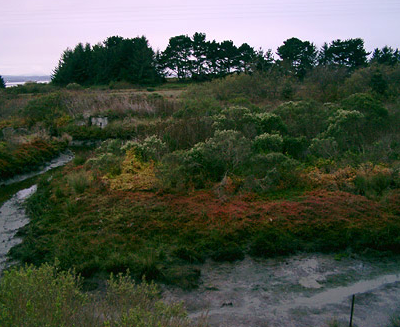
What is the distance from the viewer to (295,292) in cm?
548

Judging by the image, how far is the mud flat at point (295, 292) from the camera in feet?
15.8

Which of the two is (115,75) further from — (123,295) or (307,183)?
(123,295)

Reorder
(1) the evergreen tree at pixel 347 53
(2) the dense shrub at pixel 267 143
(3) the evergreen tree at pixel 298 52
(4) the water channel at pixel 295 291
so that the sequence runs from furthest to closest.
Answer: (3) the evergreen tree at pixel 298 52 → (1) the evergreen tree at pixel 347 53 → (2) the dense shrub at pixel 267 143 → (4) the water channel at pixel 295 291

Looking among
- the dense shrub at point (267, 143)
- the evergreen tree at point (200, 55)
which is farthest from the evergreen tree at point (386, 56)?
the dense shrub at point (267, 143)

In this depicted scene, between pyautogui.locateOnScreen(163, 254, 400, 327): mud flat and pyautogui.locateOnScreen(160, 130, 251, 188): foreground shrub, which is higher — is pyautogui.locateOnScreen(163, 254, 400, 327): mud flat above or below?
below

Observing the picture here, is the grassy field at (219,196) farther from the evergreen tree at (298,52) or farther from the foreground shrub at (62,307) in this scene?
the evergreen tree at (298,52)

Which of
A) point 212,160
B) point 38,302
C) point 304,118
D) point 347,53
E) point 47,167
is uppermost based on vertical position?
point 347,53

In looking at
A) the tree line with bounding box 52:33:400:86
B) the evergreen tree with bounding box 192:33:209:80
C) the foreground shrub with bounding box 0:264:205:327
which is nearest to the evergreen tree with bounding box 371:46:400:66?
the tree line with bounding box 52:33:400:86

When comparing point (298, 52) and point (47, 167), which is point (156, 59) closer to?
point (298, 52)

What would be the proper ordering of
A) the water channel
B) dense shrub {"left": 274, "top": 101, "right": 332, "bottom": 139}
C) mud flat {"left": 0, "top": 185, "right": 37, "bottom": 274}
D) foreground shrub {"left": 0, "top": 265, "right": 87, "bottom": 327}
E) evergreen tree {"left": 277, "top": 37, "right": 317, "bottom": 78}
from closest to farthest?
1. foreground shrub {"left": 0, "top": 265, "right": 87, "bottom": 327}
2. the water channel
3. mud flat {"left": 0, "top": 185, "right": 37, "bottom": 274}
4. dense shrub {"left": 274, "top": 101, "right": 332, "bottom": 139}
5. evergreen tree {"left": 277, "top": 37, "right": 317, "bottom": 78}

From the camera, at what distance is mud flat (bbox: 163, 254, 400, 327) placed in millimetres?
4805

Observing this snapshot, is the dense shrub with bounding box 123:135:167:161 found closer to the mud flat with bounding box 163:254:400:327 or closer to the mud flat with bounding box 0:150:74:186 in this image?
the mud flat with bounding box 0:150:74:186

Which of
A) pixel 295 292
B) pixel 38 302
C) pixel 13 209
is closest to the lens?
pixel 38 302

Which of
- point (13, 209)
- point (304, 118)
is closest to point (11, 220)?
point (13, 209)
